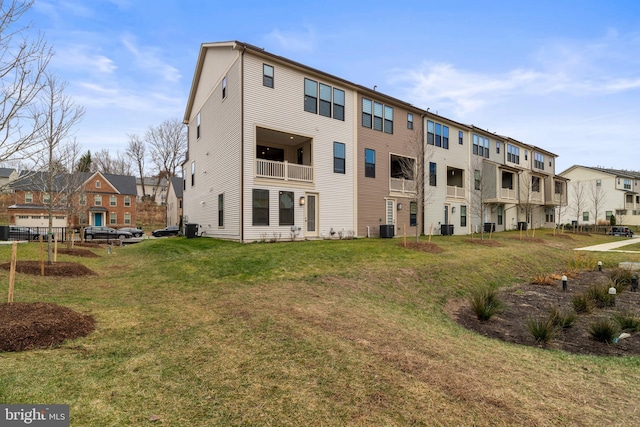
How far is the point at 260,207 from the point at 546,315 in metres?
12.1

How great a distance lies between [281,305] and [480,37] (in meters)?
15.9

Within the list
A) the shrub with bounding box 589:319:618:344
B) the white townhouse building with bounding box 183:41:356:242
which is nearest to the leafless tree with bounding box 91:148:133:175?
the white townhouse building with bounding box 183:41:356:242

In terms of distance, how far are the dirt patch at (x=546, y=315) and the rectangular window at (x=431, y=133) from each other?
1426cm

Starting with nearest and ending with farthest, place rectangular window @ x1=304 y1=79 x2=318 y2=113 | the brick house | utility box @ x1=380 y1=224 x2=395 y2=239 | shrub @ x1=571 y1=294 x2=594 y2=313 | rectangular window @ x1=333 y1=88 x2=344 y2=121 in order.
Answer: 1. shrub @ x1=571 y1=294 x2=594 y2=313
2. rectangular window @ x1=304 y1=79 x2=318 y2=113
3. rectangular window @ x1=333 y1=88 x2=344 y2=121
4. utility box @ x1=380 y1=224 x2=395 y2=239
5. the brick house

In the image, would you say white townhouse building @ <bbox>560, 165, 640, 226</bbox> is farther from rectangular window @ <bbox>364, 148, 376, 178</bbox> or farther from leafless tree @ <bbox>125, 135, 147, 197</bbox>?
leafless tree @ <bbox>125, 135, 147, 197</bbox>

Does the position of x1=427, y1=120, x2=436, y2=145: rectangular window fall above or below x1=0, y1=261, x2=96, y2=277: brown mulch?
above

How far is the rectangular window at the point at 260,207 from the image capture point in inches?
623

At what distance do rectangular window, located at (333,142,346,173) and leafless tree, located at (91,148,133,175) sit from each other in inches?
2324

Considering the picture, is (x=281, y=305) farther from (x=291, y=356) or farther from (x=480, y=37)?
(x=480, y=37)

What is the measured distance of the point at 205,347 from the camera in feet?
14.3

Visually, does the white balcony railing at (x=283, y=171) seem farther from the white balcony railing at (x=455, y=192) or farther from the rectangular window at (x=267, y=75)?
the white balcony railing at (x=455, y=192)

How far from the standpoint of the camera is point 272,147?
2016 centimetres

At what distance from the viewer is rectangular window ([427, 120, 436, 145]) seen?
2452 cm

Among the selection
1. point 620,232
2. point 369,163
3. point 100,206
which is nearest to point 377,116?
point 369,163
